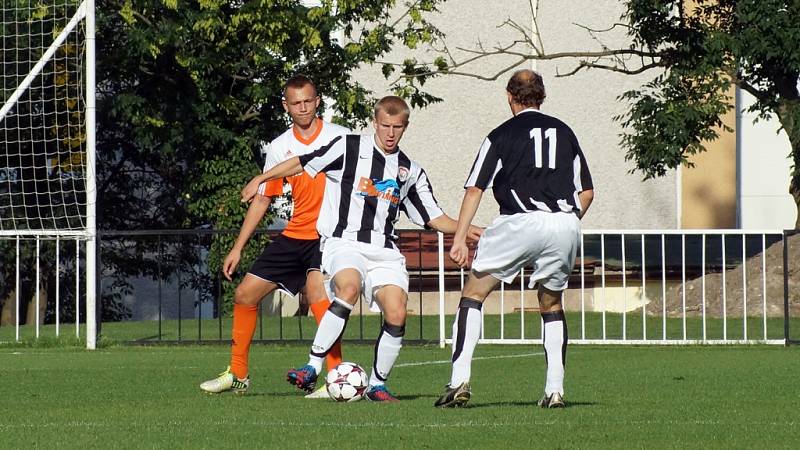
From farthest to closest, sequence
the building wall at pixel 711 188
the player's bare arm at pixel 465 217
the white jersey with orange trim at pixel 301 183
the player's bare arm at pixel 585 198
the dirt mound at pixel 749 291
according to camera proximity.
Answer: the building wall at pixel 711 188, the dirt mound at pixel 749 291, the white jersey with orange trim at pixel 301 183, the player's bare arm at pixel 585 198, the player's bare arm at pixel 465 217

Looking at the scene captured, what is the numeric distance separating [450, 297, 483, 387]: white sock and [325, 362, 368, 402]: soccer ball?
76 cm

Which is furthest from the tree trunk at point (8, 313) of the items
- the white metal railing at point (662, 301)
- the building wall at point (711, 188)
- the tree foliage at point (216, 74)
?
the building wall at point (711, 188)

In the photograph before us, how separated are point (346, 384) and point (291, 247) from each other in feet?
4.30

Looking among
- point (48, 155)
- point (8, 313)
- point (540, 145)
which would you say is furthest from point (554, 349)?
point (8, 313)

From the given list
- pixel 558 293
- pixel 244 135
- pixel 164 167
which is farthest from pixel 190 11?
pixel 558 293

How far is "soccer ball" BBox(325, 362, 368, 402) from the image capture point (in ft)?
29.2

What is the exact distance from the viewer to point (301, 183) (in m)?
9.93

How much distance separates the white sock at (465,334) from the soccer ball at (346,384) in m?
0.76

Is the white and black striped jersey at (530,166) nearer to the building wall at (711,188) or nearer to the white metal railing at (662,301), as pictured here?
the white metal railing at (662,301)

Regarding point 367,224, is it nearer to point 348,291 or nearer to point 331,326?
point 348,291

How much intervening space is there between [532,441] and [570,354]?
8.46m

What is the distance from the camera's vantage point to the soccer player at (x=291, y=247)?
32.0ft

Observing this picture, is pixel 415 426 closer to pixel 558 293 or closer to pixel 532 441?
pixel 532 441

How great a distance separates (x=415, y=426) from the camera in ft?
24.0
